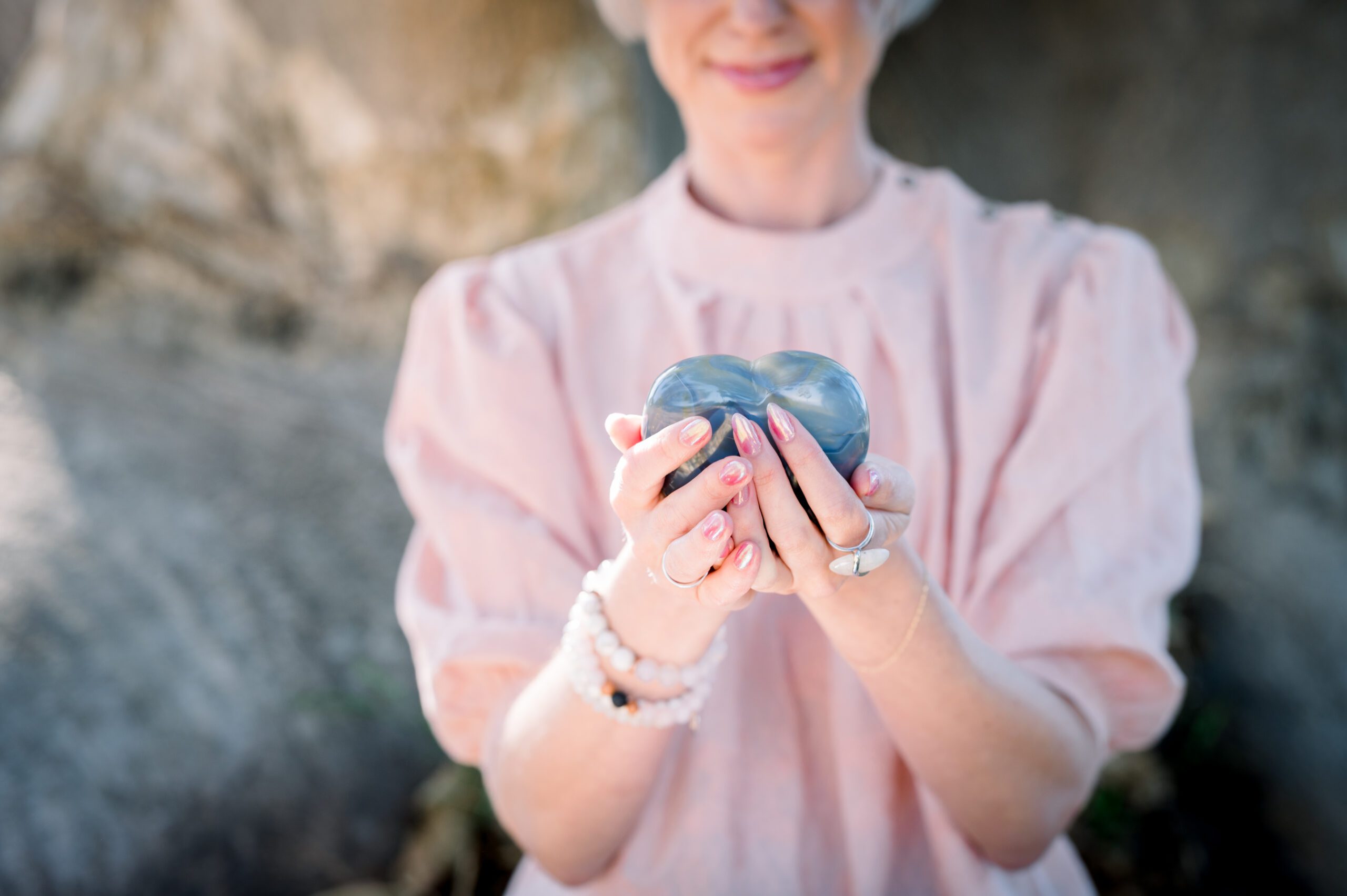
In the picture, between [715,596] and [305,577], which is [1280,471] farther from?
[305,577]

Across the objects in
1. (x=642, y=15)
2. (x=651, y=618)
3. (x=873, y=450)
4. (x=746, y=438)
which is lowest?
(x=873, y=450)

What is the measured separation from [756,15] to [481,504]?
659 millimetres

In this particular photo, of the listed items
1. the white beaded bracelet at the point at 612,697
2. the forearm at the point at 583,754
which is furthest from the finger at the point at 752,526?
the white beaded bracelet at the point at 612,697

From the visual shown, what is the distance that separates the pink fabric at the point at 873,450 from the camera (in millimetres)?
1203

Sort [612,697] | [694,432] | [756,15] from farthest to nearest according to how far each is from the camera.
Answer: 1. [756,15]
2. [612,697]
3. [694,432]

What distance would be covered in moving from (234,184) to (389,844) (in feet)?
5.25

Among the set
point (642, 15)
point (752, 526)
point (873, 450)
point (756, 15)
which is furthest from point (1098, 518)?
point (642, 15)

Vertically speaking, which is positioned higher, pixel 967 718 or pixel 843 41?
pixel 843 41

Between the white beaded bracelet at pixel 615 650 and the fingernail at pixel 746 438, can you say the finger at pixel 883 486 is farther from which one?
the white beaded bracelet at pixel 615 650

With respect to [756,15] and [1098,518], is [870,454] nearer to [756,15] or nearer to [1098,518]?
[1098,518]

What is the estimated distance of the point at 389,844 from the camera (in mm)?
1980

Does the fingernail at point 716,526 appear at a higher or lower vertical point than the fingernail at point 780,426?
lower

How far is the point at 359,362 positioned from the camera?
2.56 m

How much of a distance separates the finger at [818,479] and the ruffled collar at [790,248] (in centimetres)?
52
